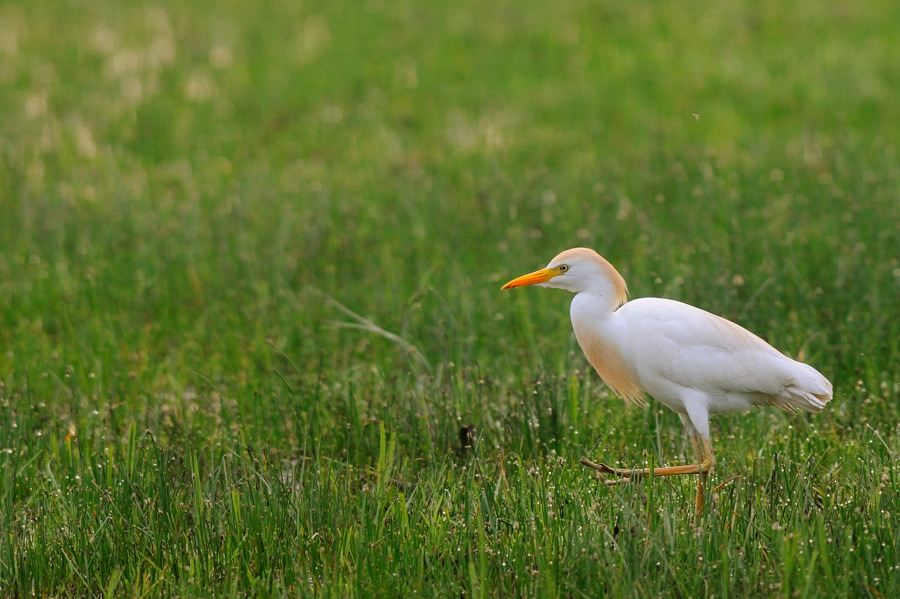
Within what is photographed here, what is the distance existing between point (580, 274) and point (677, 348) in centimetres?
45

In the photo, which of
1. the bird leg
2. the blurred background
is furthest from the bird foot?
the blurred background

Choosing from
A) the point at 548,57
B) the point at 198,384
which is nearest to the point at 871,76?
the point at 548,57

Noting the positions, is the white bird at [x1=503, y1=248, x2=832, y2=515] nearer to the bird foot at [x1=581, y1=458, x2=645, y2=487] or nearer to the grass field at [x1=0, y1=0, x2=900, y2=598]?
the bird foot at [x1=581, y1=458, x2=645, y2=487]

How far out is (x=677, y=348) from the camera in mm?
4129

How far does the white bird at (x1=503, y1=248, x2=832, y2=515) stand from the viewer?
4.14m

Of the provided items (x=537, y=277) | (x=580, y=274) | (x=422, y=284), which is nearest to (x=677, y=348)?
(x=580, y=274)

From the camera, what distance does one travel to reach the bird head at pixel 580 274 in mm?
4121

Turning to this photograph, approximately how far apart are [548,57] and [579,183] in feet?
13.6

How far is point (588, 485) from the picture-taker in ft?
13.4

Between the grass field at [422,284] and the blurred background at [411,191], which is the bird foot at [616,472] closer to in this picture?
the grass field at [422,284]

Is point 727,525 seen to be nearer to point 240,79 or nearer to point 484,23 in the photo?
point 240,79

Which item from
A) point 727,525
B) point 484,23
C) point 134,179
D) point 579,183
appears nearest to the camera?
point 727,525

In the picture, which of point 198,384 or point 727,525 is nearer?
point 727,525

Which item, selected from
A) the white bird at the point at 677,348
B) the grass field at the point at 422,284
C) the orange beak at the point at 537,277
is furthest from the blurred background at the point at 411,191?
the orange beak at the point at 537,277
